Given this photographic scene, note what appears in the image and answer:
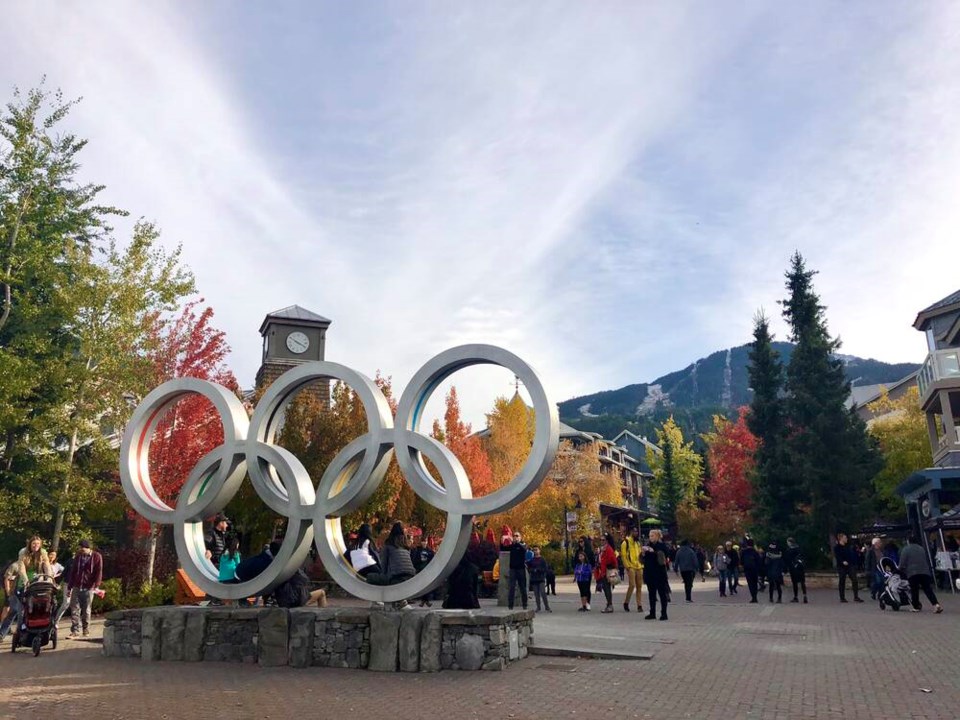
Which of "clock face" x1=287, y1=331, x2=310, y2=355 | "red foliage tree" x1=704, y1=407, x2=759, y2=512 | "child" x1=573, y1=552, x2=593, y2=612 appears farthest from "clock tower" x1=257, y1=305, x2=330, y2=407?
"child" x1=573, y1=552, x2=593, y2=612

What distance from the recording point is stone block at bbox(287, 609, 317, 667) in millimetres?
9406

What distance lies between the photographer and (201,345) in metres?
20.1

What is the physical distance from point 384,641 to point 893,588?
11.4 metres

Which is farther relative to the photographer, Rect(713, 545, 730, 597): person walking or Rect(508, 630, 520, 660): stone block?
Rect(713, 545, 730, 597): person walking

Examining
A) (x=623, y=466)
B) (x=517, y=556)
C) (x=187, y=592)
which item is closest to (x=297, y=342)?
(x=187, y=592)

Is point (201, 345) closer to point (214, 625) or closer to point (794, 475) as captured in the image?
point (214, 625)

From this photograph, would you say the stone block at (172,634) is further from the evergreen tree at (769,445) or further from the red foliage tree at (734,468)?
the red foliage tree at (734,468)

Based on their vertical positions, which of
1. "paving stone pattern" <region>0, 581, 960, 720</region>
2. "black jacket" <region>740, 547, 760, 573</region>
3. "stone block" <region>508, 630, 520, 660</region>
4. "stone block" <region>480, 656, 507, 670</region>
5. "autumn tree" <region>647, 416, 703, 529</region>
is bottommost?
"paving stone pattern" <region>0, 581, 960, 720</region>

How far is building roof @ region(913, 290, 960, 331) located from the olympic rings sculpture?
97.5ft

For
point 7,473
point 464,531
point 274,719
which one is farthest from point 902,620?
point 7,473

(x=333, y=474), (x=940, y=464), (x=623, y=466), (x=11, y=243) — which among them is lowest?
(x=333, y=474)

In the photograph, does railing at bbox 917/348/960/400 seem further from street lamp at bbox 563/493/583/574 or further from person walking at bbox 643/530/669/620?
street lamp at bbox 563/493/583/574

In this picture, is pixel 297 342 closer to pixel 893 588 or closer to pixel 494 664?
pixel 893 588

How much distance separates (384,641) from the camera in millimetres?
9047
